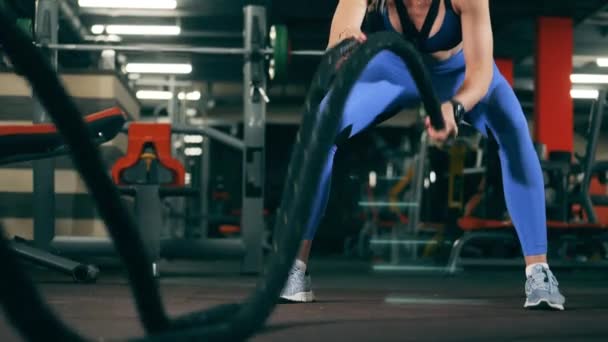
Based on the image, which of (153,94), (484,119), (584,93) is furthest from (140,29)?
(484,119)

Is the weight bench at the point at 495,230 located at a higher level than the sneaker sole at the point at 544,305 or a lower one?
higher

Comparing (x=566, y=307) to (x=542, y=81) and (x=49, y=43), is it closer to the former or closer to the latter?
(x=49, y=43)

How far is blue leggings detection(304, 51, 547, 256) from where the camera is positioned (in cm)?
210

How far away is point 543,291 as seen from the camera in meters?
2.14

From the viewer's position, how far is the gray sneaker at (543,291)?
7.02 ft

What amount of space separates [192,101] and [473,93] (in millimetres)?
11762

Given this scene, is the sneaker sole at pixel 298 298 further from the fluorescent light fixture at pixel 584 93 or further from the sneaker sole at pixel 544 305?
the fluorescent light fixture at pixel 584 93

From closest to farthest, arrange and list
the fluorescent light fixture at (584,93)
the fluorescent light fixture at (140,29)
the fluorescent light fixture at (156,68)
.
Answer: the fluorescent light fixture at (140,29)
the fluorescent light fixture at (156,68)
the fluorescent light fixture at (584,93)

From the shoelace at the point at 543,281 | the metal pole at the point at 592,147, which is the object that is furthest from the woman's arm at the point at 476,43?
the metal pole at the point at 592,147

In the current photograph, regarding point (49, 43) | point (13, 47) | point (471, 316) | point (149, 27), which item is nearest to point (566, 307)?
point (471, 316)

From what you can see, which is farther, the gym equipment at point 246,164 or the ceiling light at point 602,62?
the ceiling light at point 602,62

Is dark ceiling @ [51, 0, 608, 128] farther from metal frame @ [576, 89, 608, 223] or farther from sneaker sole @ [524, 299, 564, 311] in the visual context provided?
sneaker sole @ [524, 299, 564, 311]

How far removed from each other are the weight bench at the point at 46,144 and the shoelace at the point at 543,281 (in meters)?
1.29

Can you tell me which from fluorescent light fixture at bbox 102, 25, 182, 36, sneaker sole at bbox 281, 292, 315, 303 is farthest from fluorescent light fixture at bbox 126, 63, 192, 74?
sneaker sole at bbox 281, 292, 315, 303
